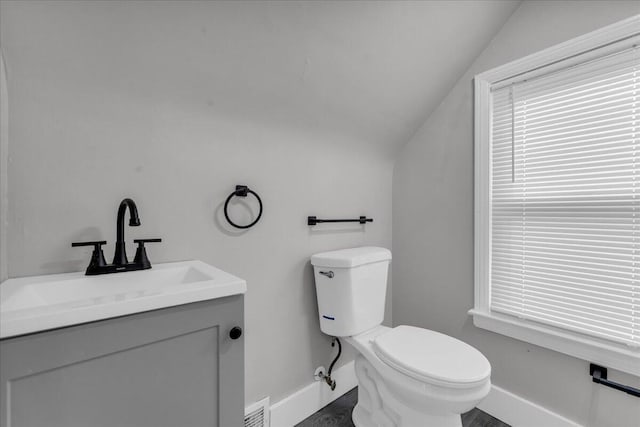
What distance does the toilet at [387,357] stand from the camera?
1.09 m

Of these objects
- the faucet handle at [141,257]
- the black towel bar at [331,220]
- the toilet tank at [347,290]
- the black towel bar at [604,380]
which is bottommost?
the black towel bar at [604,380]

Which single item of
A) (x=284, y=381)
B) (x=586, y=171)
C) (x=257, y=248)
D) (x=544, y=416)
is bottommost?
(x=544, y=416)

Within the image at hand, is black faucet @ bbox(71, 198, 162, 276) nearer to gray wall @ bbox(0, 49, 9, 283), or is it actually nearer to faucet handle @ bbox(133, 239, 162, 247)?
faucet handle @ bbox(133, 239, 162, 247)

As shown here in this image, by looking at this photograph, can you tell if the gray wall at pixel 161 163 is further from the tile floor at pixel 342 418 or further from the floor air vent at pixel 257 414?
the tile floor at pixel 342 418

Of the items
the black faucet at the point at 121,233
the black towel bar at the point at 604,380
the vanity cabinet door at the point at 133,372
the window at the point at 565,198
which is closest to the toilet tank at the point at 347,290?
the window at the point at 565,198

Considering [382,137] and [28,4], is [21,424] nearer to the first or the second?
[28,4]

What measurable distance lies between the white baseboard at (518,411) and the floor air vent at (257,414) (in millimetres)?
1192

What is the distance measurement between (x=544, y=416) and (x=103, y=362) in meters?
1.87

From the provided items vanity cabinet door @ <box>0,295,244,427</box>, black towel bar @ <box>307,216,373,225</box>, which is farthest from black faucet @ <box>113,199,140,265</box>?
black towel bar @ <box>307,216,373,225</box>

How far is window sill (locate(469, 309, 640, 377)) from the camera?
120cm

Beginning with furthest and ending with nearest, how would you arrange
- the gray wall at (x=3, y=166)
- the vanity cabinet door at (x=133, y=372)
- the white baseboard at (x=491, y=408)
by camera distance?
the white baseboard at (x=491, y=408)
the gray wall at (x=3, y=166)
the vanity cabinet door at (x=133, y=372)

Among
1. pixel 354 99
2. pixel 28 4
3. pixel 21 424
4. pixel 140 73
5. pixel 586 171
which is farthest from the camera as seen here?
pixel 354 99

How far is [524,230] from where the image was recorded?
4.93 ft

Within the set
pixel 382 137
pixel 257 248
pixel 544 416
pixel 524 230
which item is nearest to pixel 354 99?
pixel 382 137
